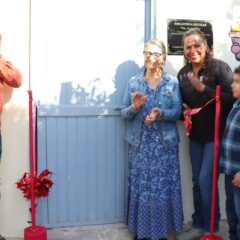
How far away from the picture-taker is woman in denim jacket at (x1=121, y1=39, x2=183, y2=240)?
12.5ft

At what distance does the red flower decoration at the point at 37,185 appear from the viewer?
12.0 feet

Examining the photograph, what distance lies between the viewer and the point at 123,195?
14.0 ft

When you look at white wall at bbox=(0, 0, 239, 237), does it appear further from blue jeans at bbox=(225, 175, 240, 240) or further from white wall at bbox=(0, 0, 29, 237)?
blue jeans at bbox=(225, 175, 240, 240)

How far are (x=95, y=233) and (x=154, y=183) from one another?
81 cm

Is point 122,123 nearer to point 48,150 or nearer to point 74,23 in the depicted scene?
point 48,150

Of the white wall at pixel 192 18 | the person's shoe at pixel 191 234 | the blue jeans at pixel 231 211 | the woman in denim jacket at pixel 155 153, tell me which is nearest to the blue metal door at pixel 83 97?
the white wall at pixel 192 18

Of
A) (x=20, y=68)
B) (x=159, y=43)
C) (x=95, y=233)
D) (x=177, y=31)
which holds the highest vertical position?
(x=177, y=31)

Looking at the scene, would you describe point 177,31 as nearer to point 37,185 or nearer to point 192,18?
point 192,18

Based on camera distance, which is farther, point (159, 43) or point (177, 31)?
point (177, 31)

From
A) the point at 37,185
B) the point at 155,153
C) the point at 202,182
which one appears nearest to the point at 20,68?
the point at 37,185

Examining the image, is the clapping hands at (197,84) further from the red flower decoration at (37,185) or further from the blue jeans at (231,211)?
the red flower decoration at (37,185)

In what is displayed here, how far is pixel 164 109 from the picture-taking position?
12.4 feet

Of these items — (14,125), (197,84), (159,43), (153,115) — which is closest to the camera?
(197,84)

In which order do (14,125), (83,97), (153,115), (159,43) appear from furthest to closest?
1. (83,97)
2. (14,125)
3. (159,43)
4. (153,115)
